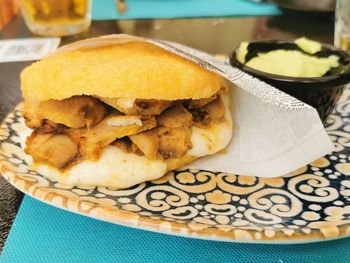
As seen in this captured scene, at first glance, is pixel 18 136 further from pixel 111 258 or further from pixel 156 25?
pixel 156 25

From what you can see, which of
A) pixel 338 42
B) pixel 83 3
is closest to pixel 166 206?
pixel 338 42

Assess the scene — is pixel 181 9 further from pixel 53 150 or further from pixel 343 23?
pixel 53 150

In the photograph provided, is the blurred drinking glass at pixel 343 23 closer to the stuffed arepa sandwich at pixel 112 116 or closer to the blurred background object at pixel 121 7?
the stuffed arepa sandwich at pixel 112 116

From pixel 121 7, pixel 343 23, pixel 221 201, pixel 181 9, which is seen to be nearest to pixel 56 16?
pixel 121 7

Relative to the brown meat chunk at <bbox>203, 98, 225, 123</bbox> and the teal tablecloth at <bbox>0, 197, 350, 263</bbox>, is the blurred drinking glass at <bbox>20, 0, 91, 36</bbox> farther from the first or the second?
the teal tablecloth at <bbox>0, 197, 350, 263</bbox>

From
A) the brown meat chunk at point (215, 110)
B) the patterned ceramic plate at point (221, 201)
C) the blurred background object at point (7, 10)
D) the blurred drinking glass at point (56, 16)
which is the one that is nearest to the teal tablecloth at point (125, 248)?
the patterned ceramic plate at point (221, 201)
